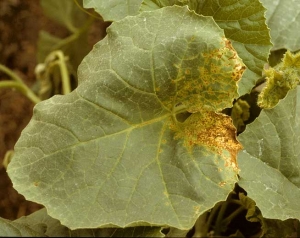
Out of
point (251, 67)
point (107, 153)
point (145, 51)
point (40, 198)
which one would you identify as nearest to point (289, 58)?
point (251, 67)

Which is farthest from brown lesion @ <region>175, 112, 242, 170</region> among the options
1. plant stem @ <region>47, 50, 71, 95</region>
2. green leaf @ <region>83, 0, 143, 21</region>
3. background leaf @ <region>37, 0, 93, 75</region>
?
background leaf @ <region>37, 0, 93, 75</region>

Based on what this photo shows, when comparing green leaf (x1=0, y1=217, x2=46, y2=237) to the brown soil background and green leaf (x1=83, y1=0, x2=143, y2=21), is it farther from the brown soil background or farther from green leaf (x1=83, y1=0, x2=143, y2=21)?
the brown soil background

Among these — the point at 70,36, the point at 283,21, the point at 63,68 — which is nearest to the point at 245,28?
the point at 283,21

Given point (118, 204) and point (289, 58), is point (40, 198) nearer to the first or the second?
point (118, 204)

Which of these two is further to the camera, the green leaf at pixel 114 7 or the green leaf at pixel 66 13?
the green leaf at pixel 66 13

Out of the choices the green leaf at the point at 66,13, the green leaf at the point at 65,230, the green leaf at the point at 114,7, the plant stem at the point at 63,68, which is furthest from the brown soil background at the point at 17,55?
the green leaf at the point at 114,7

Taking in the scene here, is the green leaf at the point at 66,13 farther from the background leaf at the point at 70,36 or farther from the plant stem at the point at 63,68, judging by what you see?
the plant stem at the point at 63,68
